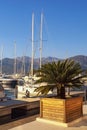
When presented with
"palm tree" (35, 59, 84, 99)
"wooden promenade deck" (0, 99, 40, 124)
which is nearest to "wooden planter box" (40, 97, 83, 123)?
"palm tree" (35, 59, 84, 99)

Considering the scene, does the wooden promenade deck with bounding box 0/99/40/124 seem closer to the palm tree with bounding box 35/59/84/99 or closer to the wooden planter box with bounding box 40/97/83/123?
the palm tree with bounding box 35/59/84/99

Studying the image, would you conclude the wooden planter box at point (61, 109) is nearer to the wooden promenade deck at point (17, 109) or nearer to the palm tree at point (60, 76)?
the palm tree at point (60, 76)

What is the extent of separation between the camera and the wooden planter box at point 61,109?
15.2 meters

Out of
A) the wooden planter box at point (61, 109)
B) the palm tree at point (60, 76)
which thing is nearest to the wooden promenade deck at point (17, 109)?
the palm tree at point (60, 76)

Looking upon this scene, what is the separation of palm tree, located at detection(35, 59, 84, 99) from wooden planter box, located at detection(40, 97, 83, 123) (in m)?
1.27

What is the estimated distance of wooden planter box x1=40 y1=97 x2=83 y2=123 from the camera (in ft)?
49.7

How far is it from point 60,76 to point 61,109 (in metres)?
2.35

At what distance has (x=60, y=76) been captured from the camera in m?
16.7

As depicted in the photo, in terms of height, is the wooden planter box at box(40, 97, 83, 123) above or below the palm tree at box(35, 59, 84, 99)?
below

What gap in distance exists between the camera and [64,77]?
16703 mm

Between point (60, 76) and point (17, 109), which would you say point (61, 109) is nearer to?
point (60, 76)

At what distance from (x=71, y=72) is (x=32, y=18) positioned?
42.2 meters

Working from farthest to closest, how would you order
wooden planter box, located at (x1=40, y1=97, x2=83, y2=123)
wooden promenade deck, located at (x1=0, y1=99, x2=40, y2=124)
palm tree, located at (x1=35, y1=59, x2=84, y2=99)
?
1. wooden promenade deck, located at (x1=0, y1=99, x2=40, y2=124)
2. palm tree, located at (x1=35, y1=59, x2=84, y2=99)
3. wooden planter box, located at (x1=40, y1=97, x2=83, y2=123)

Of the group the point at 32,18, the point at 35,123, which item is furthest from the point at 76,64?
the point at 32,18
